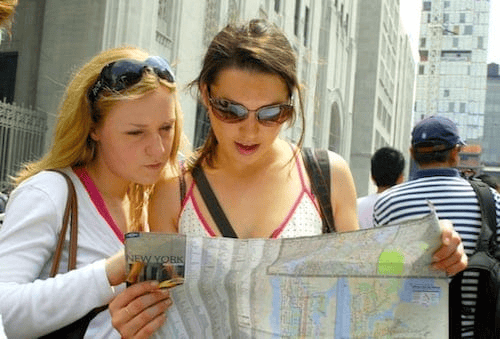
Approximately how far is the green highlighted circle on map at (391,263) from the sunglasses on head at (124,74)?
2.80 feet

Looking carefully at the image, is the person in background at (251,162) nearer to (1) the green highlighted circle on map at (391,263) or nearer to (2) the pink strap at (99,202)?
(2) the pink strap at (99,202)

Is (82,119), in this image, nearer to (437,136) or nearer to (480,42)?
(437,136)

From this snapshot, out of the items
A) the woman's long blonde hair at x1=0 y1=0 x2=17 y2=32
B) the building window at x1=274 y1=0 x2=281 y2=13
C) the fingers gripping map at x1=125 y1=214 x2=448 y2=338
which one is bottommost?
the fingers gripping map at x1=125 y1=214 x2=448 y2=338

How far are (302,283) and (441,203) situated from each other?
1.93 metres

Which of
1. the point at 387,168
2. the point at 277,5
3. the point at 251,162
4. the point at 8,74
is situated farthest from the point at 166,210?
the point at 277,5

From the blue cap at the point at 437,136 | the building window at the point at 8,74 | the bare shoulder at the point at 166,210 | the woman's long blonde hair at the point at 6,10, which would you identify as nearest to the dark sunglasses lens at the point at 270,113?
the bare shoulder at the point at 166,210

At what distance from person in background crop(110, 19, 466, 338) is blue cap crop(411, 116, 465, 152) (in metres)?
1.71

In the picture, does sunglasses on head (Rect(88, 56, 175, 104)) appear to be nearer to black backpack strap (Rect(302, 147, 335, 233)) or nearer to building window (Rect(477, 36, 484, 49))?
black backpack strap (Rect(302, 147, 335, 233))

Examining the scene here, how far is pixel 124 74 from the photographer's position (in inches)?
72.6

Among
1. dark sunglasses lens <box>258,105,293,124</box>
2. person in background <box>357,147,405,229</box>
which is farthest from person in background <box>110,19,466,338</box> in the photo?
person in background <box>357,147,405,229</box>

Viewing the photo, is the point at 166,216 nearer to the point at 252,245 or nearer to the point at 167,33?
the point at 252,245

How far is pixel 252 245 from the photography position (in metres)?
1.46

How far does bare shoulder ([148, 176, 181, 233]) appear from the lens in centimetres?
194

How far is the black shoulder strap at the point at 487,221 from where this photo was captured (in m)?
3.01
